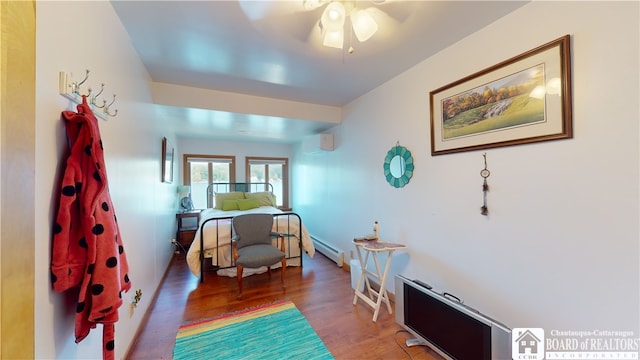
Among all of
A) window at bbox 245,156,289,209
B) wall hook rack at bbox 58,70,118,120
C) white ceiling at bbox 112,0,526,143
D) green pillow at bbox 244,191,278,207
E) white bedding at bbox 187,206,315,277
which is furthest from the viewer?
window at bbox 245,156,289,209

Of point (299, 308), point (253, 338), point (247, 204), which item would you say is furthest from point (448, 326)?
point (247, 204)

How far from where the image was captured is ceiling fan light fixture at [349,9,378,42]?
1324 mm

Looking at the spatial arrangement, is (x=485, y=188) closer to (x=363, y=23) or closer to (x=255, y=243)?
(x=363, y=23)

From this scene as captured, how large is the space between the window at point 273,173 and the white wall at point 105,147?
119 inches

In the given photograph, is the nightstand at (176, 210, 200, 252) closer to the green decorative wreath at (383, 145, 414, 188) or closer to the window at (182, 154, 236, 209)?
the window at (182, 154, 236, 209)

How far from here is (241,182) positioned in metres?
5.38

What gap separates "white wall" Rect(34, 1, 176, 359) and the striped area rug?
17.0 inches

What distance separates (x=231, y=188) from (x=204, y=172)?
667mm

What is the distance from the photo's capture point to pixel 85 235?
3.00 ft

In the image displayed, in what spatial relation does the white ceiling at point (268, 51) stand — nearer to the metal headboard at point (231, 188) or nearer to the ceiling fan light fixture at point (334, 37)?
the ceiling fan light fixture at point (334, 37)

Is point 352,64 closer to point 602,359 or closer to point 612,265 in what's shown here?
point 612,265

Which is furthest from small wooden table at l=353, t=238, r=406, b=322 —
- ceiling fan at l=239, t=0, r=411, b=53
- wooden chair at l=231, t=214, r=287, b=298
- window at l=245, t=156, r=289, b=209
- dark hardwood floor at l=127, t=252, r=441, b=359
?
window at l=245, t=156, r=289, b=209

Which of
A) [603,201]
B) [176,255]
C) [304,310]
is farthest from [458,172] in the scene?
[176,255]

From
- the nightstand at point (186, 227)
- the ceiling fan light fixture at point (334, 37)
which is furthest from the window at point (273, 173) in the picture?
the ceiling fan light fixture at point (334, 37)
